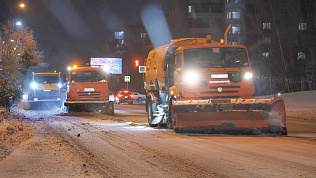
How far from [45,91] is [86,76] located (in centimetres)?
996

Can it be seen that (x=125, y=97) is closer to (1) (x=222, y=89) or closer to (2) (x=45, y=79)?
(2) (x=45, y=79)

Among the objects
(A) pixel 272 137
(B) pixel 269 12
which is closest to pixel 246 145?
(A) pixel 272 137

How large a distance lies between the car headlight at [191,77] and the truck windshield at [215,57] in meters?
0.34

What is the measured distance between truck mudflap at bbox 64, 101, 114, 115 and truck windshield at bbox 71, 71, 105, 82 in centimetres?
139

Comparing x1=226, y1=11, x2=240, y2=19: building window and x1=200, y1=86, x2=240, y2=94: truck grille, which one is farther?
x1=226, y1=11, x2=240, y2=19: building window

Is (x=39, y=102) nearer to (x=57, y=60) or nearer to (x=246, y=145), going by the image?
→ (x=246, y=145)

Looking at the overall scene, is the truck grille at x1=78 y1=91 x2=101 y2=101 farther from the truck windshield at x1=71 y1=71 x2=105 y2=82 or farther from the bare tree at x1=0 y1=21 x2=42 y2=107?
the bare tree at x1=0 y1=21 x2=42 y2=107

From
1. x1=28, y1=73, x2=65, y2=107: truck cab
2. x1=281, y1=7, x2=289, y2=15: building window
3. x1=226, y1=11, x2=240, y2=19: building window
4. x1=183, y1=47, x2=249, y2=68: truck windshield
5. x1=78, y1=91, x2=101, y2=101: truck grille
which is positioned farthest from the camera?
x1=226, y1=11, x2=240, y2=19: building window

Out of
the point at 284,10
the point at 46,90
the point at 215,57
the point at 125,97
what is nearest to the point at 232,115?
the point at 215,57

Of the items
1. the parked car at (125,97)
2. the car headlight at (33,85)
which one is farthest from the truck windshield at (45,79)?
the parked car at (125,97)

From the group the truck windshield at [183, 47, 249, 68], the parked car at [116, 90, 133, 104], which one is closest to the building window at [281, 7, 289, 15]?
the parked car at [116, 90, 133, 104]

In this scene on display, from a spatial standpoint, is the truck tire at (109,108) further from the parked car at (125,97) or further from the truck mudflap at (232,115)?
the parked car at (125,97)

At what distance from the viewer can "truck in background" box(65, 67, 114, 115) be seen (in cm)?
2427

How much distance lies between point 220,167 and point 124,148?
127 inches
